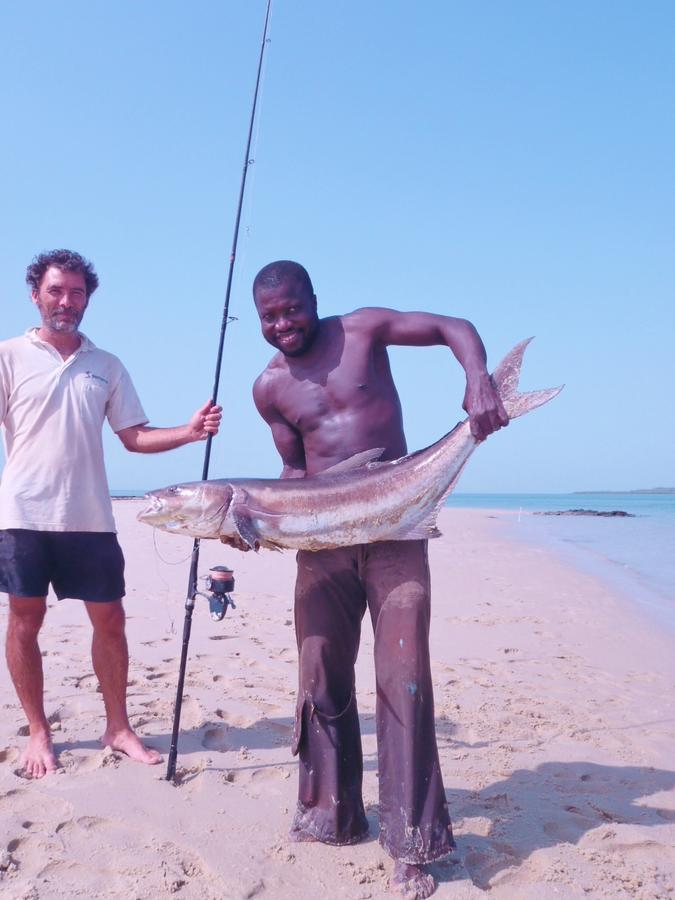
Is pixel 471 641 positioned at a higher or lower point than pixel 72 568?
lower

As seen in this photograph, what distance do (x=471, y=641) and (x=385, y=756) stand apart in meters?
4.82

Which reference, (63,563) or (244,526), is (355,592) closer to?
(244,526)

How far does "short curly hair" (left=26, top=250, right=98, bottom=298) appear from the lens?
452 centimetres

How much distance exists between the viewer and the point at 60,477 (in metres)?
4.33

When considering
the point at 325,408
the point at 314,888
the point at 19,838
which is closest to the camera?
the point at 314,888

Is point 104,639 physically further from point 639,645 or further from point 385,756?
point 639,645

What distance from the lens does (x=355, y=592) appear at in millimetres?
3520

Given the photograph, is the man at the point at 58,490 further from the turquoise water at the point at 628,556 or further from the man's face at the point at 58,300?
the turquoise water at the point at 628,556

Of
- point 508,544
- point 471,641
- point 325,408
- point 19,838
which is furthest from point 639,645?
point 508,544

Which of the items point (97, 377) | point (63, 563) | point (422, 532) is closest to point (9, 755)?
point (63, 563)

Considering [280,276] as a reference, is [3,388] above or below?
below

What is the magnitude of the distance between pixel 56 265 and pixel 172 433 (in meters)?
1.24

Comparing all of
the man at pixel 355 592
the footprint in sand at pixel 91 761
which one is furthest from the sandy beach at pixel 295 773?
the man at pixel 355 592

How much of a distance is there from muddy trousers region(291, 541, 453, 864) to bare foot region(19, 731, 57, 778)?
148cm
